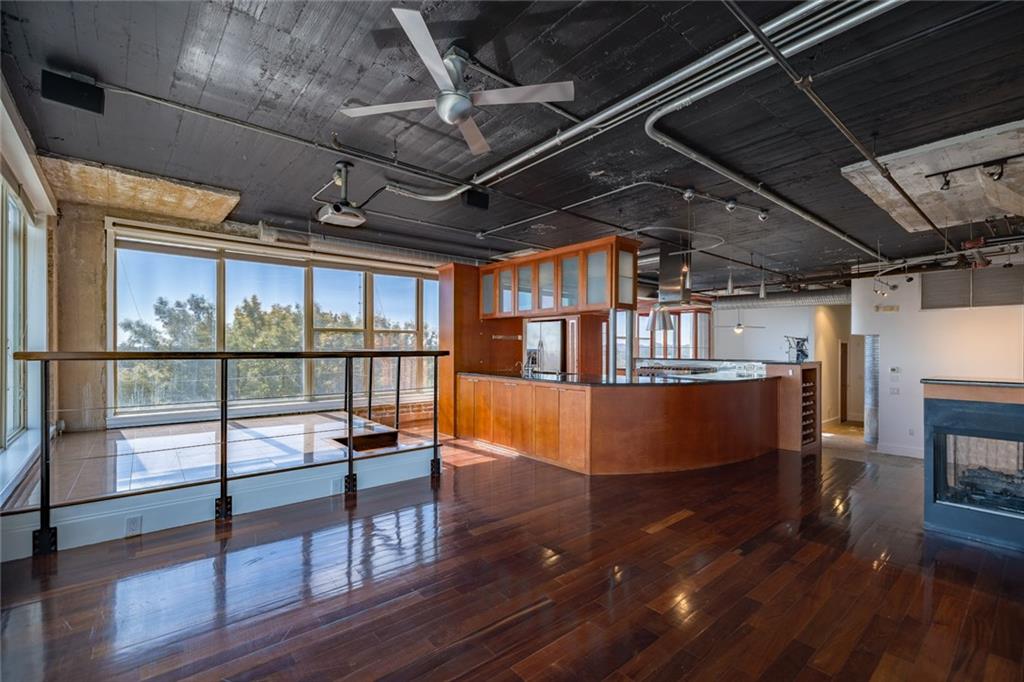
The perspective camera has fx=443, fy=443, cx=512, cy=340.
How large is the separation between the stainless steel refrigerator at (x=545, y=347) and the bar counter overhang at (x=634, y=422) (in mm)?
807

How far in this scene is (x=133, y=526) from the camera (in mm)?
3080

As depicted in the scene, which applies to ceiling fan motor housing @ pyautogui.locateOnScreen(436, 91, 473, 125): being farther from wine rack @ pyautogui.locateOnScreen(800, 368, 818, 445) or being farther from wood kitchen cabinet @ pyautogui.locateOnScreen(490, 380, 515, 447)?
wine rack @ pyautogui.locateOnScreen(800, 368, 818, 445)

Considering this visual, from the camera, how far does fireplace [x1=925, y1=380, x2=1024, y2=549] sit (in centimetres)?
303

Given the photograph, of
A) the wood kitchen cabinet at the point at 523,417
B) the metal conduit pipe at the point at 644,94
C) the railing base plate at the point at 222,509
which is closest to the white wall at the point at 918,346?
the wood kitchen cabinet at the point at 523,417

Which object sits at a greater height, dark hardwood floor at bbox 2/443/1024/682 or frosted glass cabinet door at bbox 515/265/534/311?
frosted glass cabinet door at bbox 515/265/534/311

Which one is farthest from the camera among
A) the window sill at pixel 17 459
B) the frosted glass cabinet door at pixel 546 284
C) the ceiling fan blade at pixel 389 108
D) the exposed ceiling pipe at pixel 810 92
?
the frosted glass cabinet door at pixel 546 284

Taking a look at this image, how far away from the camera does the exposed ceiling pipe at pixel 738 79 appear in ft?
7.20

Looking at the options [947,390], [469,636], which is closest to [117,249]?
[469,636]

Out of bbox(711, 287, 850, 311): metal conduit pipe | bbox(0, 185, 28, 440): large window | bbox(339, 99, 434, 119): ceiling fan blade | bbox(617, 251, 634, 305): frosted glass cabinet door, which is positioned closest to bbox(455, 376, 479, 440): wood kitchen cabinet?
bbox(617, 251, 634, 305): frosted glass cabinet door

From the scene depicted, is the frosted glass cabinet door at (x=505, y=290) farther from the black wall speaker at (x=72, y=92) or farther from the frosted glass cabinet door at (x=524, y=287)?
the black wall speaker at (x=72, y=92)

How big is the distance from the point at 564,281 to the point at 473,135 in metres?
3.29

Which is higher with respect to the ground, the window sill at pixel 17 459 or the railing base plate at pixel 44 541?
the window sill at pixel 17 459

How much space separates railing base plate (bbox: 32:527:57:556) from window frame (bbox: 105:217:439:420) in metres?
3.10

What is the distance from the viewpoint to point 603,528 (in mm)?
3314
